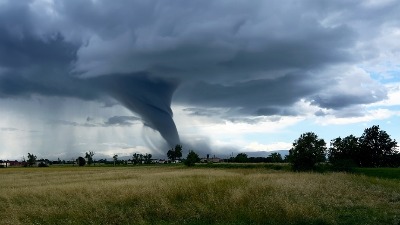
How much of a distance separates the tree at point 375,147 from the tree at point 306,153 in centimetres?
5330

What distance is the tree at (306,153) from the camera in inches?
3004

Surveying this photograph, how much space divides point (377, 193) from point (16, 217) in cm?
2239

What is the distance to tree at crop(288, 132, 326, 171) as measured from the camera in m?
76.3

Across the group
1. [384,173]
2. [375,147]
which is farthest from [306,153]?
[375,147]

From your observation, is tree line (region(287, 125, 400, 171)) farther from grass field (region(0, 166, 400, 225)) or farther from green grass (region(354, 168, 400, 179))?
grass field (region(0, 166, 400, 225))

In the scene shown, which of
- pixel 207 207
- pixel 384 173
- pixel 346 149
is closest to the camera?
pixel 207 207

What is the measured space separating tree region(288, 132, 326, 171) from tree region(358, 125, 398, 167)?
175ft

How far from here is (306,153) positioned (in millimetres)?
76125

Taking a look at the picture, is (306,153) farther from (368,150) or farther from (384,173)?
(368,150)

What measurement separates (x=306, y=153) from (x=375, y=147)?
2662 inches

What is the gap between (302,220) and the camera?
1505 centimetres

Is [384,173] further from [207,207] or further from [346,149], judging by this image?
[346,149]

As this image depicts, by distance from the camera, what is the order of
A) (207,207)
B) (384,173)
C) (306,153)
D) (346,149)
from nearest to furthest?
(207,207)
(384,173)
(306,153)
(346,149)

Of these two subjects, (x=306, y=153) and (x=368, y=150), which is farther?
(x=368, y=150)
